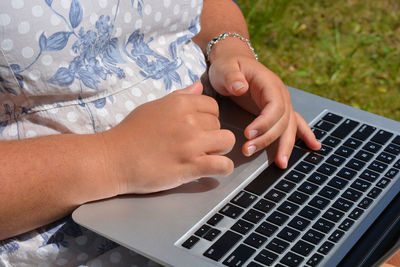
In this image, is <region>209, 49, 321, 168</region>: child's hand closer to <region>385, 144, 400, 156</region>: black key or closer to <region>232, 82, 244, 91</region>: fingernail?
<region>232, 82, 244, 91</region>: fingernail

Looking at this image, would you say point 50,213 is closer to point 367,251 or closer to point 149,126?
point 149,126

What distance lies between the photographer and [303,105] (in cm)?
129

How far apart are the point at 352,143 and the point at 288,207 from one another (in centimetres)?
26

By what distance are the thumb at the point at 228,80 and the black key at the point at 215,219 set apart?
0.25 m

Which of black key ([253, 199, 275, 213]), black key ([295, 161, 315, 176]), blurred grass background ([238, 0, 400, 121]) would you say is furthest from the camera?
blurred grass background ([238, 0, 400, 121])

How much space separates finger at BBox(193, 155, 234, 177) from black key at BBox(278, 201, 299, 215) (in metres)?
0.12

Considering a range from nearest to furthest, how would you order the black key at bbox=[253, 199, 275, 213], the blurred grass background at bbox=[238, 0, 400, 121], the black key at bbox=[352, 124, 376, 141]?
the black key at bbox=[253, 199, 275, 213], the black key at bbox=[352, 124, 376, 141], the blurred grass background at bbox=[238, 0, 400, 121]

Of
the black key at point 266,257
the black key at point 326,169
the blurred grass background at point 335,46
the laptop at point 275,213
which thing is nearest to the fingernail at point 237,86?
the laptop at point 275,213

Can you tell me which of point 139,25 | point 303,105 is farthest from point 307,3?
point 139,25

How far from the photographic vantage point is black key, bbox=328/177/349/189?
108 centimetres

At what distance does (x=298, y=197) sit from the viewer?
1040mm

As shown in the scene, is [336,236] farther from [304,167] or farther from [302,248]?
[304,167]

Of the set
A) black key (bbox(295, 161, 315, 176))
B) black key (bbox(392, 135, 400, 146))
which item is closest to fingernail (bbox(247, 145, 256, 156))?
black key (bbox(295, 161, 315, 176))

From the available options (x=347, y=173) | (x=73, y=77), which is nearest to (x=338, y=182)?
(x=347, y=173)
